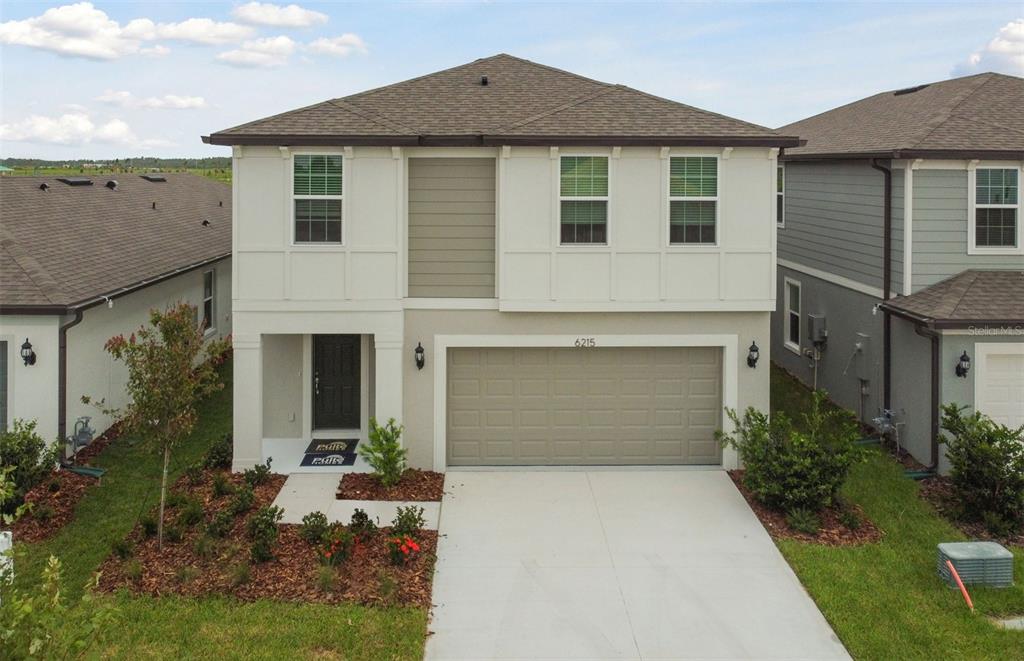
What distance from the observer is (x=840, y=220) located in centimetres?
1727

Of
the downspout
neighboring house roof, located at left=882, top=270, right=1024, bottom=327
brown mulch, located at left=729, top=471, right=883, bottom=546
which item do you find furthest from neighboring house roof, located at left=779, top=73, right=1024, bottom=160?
brown mulch, located at left=729, top=471, right=883, bottom=546

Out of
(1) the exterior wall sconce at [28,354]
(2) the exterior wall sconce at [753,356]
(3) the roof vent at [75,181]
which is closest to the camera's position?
(1) the exterior wall sconce at [28,354]

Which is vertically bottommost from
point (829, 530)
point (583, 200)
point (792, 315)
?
point (829, 530)

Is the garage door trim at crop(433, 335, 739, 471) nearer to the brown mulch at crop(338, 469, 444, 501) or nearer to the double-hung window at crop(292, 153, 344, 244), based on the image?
the brown mulch at crop(338, 469, 444, 501)


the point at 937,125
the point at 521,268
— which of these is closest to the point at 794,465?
the point at 521,268

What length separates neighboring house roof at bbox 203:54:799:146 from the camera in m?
13.3

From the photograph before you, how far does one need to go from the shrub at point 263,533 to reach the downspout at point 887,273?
32.6 ft

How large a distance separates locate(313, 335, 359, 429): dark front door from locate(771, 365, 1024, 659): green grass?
7364 millimetres

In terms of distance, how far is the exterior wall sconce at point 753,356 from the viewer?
45.6 feet

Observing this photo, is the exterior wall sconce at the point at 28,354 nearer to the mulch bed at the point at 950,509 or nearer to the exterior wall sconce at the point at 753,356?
the exterior wall sconce at the point at 753,356

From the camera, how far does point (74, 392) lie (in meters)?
14.2

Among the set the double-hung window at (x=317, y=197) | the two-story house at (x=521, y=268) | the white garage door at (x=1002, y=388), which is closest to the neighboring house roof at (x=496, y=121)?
the two-story house at (x=521, y=268)

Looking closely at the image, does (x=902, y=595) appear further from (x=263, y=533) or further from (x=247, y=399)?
(x=247, y=399)

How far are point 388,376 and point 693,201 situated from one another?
5.14 meters
